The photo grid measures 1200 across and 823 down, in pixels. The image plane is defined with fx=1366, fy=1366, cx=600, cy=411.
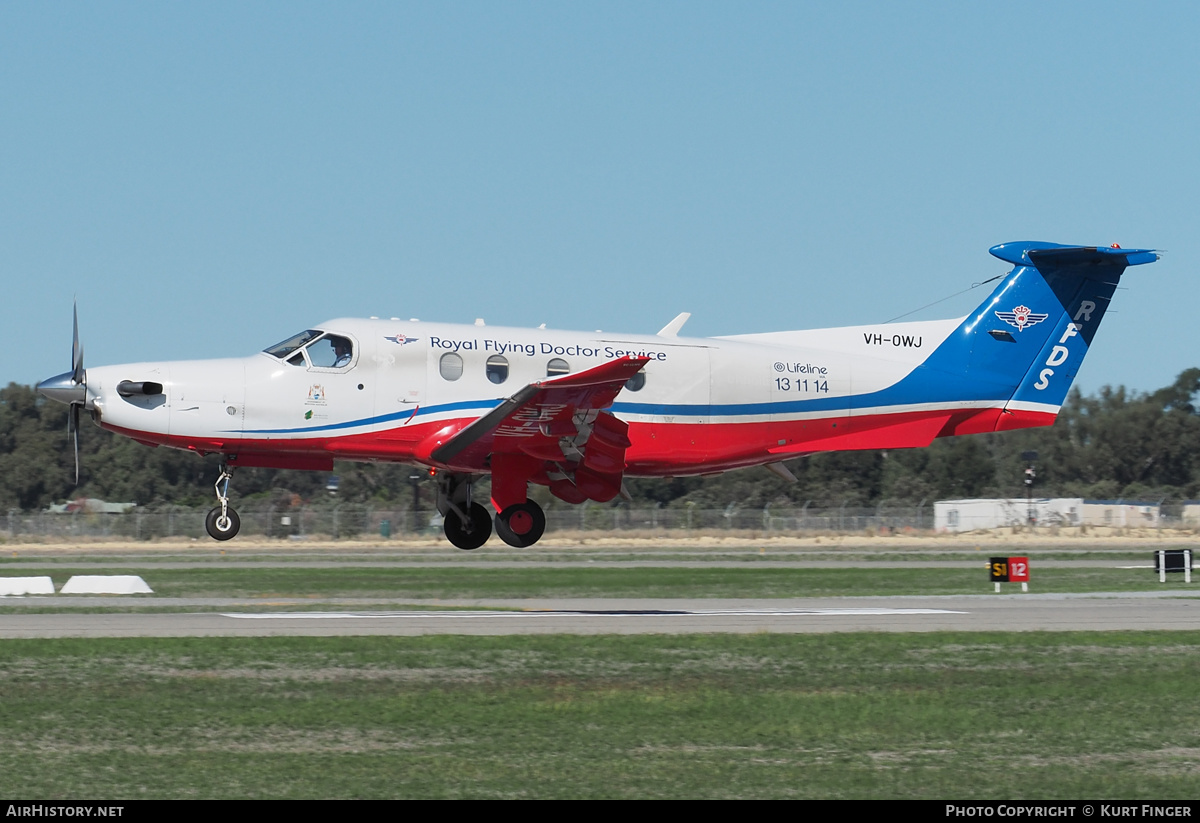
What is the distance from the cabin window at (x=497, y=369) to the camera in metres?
23.1

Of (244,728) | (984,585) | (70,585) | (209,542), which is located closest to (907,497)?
(209,542)

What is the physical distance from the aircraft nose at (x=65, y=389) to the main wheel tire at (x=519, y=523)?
7.19 metres

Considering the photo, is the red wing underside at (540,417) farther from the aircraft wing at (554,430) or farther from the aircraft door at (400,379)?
the aircraft door at (400,379)

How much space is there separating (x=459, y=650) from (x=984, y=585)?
2150 cm

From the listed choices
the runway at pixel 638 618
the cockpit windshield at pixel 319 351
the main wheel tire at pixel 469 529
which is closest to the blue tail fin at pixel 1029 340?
the runway at pixel 638 618

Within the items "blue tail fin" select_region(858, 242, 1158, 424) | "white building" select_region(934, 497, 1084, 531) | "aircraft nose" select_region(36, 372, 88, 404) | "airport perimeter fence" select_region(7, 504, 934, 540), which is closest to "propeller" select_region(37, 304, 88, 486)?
"aircraft nose" select_region(36, 372, 88, 404)

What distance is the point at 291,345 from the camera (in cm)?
2311

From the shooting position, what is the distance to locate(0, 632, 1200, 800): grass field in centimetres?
1302

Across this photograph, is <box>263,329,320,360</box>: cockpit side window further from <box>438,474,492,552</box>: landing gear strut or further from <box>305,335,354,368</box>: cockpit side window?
<box>438,474,492,552</box>: landing gear strut

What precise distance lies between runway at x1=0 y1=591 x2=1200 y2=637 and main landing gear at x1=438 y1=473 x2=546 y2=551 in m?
1.62

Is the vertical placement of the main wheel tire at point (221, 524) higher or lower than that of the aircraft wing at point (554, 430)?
lower

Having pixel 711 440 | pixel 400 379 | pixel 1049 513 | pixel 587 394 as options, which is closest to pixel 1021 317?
pixel 711 440

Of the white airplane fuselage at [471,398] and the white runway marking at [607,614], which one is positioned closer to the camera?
the white airplane fuselage at [471,398]

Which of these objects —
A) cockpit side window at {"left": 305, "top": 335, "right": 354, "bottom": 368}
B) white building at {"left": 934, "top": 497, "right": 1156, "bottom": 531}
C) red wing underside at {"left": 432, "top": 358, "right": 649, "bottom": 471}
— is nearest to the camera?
red wing underside at {"left": 432, "top": 358, "right": 649, "bottom": 471}
